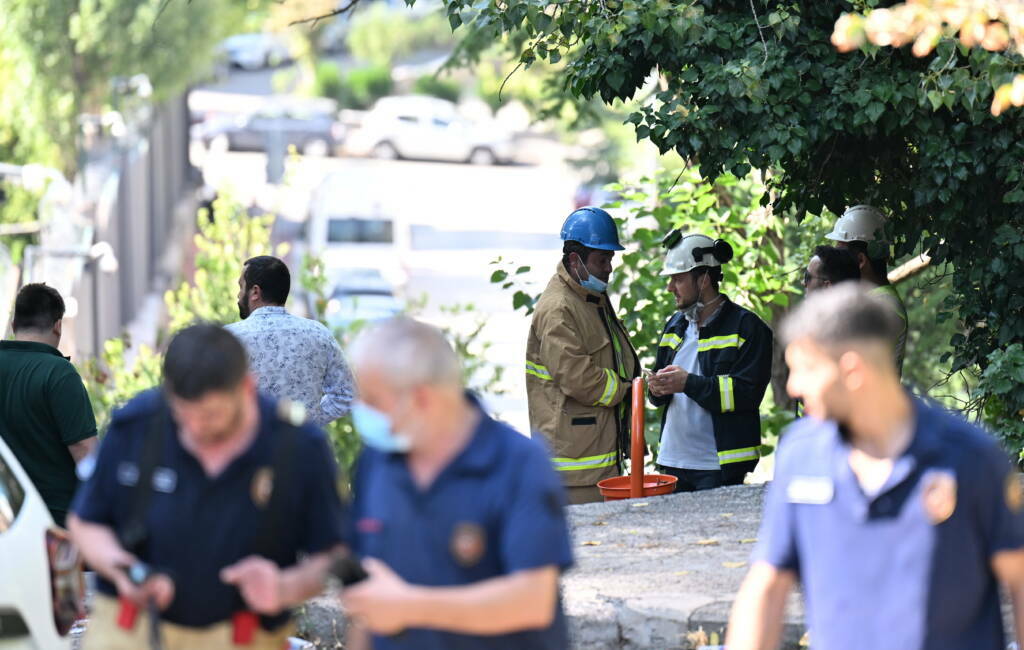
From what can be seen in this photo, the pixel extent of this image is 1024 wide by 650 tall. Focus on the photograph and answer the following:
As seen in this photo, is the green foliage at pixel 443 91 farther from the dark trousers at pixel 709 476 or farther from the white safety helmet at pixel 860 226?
the dark trousers at pixel 709 476

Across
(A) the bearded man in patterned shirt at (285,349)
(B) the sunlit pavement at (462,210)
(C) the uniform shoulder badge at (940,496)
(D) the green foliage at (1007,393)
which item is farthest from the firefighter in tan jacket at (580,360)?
(B) the sunlit pavement at (462,210)

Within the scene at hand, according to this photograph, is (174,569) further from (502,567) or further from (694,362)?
(694,362)

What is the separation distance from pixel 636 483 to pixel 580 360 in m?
0.75

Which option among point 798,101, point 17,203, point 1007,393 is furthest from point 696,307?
point 17,203

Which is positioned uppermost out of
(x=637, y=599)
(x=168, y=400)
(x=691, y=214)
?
(x=691, y=214)

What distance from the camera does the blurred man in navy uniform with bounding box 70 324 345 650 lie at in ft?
11.4

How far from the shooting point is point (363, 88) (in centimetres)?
5275

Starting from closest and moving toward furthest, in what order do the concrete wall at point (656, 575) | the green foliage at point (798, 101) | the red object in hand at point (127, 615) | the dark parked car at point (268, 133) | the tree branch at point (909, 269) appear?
the red object in hand at point (127, 615), the concrete wall at point (656, 575), the green foliage at point (798, 101), the tree branch at point (909, 269), the dark parked car at point (268, 133)

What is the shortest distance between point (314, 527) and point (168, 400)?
47cm

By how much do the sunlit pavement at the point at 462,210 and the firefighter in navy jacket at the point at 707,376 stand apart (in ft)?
48.4

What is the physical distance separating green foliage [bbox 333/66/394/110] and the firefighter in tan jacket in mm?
45450

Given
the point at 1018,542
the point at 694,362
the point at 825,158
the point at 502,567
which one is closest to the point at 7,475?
the point at 502,567

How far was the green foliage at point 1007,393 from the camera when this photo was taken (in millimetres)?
7289

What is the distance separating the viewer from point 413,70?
183ft
